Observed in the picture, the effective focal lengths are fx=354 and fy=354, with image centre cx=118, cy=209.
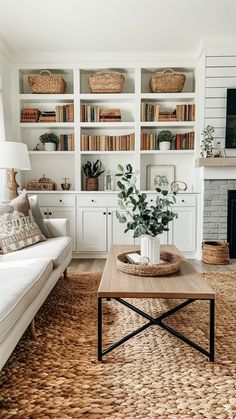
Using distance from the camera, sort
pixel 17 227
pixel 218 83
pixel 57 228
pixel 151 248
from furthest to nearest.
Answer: pixel 218 83, pixel 57 228, pixel 17 227, pixel 151 248

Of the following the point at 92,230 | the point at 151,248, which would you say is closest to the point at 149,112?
the point at 92,230

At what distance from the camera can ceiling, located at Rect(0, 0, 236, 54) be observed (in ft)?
11.1

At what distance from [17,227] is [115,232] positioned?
178 centimetres

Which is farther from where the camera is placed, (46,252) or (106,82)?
(106,82)

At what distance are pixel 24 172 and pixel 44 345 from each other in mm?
3195

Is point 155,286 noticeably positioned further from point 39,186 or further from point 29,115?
point 29,115

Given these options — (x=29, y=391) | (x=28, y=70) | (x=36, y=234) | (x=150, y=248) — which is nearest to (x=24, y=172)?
(x=28, y=70)

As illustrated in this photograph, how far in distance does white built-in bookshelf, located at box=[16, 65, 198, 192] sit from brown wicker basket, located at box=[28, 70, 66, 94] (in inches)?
2.9

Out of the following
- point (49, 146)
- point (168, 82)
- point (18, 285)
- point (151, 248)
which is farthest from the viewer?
point (49, 146)

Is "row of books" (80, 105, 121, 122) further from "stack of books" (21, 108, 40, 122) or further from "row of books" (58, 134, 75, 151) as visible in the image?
"stack of books" (21, 108, 40, 122)

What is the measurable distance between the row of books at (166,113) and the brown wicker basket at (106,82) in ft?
1.29

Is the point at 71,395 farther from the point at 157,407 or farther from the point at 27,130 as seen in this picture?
the point at 27,130

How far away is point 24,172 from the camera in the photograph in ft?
16.0

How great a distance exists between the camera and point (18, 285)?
1.88m
